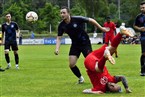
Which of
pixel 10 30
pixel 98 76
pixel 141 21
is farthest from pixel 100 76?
pixel 10 30

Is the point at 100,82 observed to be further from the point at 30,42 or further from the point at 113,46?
the point at 30,42

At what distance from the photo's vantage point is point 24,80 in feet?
46.0

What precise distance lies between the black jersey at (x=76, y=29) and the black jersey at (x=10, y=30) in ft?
19.7

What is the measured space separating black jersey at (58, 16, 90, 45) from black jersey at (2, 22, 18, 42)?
599cm

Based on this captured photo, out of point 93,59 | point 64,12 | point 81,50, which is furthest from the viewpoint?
point 81,50

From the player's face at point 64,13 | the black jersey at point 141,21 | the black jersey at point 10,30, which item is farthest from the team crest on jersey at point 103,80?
the black jersey at point 10,30

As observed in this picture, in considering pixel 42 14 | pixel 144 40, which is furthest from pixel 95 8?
pixel 144 40

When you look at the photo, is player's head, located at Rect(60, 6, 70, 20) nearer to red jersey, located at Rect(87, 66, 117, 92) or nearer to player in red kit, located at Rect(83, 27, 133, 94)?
player in red kit, located at Rect(83, 27, 133, 94)

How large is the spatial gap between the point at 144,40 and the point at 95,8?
6857 centimetres

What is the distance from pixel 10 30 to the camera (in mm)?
18547

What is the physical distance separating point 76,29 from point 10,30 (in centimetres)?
658

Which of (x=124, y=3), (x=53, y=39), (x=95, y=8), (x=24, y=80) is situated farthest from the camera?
(x=124, y=3)

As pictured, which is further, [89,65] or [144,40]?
[144,40]

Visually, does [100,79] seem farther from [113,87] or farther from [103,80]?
[113,87]
